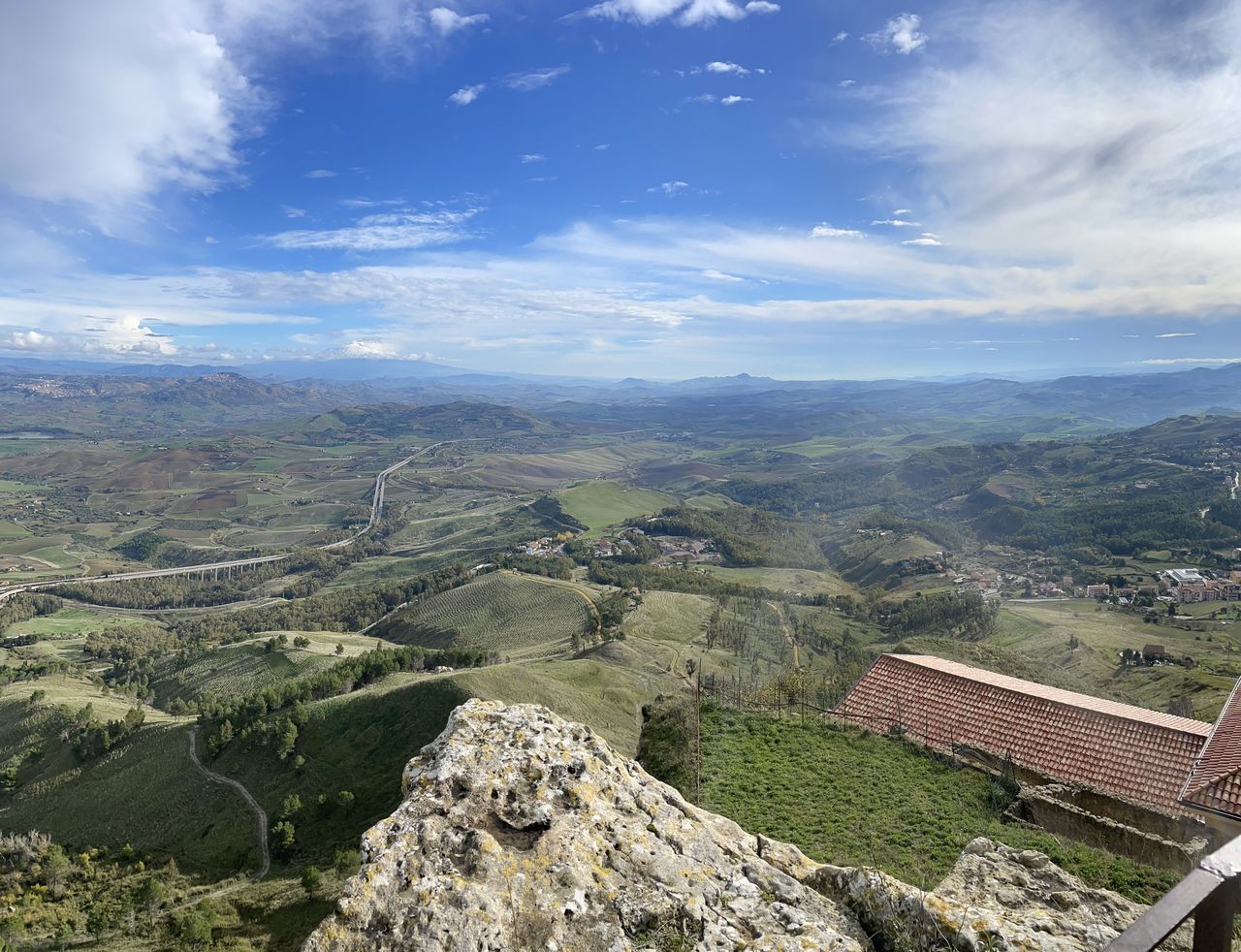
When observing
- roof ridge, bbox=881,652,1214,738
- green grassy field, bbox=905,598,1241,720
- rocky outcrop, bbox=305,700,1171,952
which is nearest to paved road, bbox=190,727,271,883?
roof ridge, bbox=881,652,1214,738

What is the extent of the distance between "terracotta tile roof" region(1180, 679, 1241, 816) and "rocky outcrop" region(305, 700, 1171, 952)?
14735mm

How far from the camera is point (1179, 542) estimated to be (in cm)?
15688

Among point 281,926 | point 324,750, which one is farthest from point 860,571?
point 281,926

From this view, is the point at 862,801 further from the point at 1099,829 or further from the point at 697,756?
the point at 1099,829

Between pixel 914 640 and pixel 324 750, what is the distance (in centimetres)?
6980

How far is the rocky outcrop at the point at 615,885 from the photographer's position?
21.7 feet

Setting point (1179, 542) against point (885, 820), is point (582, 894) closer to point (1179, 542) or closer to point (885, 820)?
point (885, 820)

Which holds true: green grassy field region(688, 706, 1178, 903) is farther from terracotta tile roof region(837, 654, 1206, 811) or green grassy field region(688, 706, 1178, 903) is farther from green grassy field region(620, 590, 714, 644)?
green grassy field region(620, 590, 714, 644)

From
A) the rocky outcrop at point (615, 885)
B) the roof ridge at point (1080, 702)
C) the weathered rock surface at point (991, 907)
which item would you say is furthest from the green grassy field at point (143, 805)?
the weathered rock surface at point (991, 907)

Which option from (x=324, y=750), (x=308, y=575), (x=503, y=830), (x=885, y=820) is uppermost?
(x=503, y=830)

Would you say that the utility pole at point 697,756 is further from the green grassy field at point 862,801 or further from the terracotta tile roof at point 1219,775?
the terracotta tile roof at point 1219,775

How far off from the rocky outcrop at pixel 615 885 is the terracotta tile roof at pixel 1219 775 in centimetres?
1473

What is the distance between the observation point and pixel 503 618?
125875mm

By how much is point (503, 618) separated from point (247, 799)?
73.8 metres
